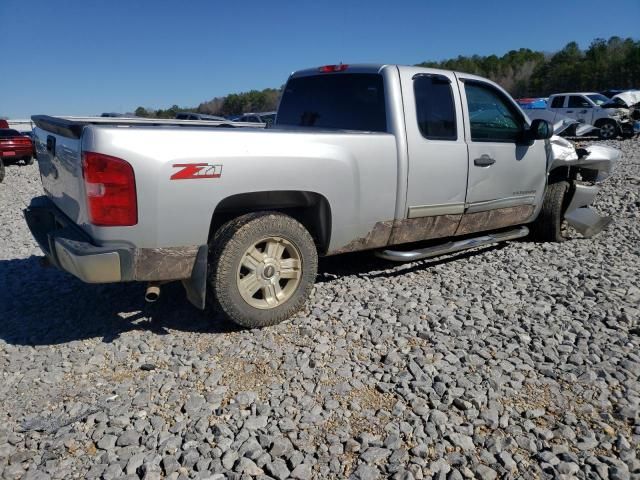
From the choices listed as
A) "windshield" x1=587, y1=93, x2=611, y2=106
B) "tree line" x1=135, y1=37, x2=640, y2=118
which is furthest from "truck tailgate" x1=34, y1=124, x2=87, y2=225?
"tree line" x1=135, y1=37, x2=640, y2=118

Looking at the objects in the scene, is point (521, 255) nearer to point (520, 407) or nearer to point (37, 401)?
point (520, 407)

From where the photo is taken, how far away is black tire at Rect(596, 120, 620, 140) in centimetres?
2017

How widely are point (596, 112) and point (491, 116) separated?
18601 millimetres

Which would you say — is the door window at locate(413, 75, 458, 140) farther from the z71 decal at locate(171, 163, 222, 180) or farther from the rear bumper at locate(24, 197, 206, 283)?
the rear bumper at locate(24, 197, 206, 283)

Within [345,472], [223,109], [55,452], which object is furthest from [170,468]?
[223,109]

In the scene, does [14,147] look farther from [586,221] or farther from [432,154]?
[586,221]

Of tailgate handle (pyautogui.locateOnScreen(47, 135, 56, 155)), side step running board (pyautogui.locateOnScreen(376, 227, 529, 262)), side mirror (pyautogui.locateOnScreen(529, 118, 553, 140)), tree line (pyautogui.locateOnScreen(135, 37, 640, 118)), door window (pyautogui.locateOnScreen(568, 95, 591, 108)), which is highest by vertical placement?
tree line (pyautogui.locateOnScreen(135, 37, 640, 118))

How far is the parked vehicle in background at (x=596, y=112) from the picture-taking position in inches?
792

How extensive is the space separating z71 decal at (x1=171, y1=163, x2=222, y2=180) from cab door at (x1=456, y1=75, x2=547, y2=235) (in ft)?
8.10

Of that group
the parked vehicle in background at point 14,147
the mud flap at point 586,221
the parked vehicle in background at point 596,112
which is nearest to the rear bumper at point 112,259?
the mud flap at point 586,221

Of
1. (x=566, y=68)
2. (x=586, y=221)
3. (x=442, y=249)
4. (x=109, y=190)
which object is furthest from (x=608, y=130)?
(x=566, y=68)

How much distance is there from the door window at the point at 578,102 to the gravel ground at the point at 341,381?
1900 cm

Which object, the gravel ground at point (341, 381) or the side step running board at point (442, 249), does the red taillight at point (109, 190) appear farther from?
the side step running board at point (442, 249)

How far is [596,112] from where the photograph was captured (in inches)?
813
